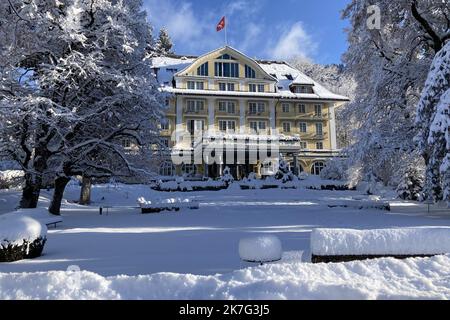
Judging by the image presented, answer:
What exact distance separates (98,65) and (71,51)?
6.13 ft

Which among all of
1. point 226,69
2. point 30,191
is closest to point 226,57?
point 226,69

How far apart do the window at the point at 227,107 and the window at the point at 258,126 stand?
314 centimetres

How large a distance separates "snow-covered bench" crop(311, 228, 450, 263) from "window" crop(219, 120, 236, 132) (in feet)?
143


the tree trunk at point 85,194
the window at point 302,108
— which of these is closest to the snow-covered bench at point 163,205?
the tree trunk at point 85,194

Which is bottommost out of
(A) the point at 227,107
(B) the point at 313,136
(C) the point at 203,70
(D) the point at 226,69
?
(B) the point at 313,136

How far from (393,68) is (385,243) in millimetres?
14910

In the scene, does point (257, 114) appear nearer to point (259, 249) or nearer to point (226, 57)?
point (226, 57)

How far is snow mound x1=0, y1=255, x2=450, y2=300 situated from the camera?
4.90 m

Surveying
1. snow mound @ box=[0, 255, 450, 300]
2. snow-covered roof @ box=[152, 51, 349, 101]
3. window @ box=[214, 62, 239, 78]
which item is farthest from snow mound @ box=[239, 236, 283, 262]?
window @ box=[214, 62, 239, 78]

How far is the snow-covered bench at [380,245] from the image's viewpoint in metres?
7.50

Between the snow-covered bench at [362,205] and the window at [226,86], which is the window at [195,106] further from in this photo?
Result: the snow-covered bench at [362,205]

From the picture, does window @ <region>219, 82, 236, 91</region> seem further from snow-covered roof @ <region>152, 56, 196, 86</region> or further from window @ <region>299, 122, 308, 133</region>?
window @ <region>299, 122, 308, 133</region>

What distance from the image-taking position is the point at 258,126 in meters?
52.3

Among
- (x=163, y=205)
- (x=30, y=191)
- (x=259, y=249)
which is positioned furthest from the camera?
(x=163, y=205)
